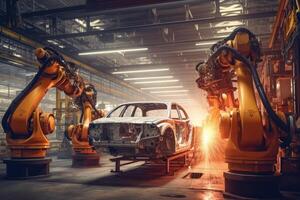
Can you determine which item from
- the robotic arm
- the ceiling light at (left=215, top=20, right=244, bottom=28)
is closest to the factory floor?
the robotic arm

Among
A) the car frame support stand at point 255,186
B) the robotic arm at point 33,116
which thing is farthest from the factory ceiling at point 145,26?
the car frame support stand at point 255,186

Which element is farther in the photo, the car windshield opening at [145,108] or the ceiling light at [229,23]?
the ceiling light at [229,23]

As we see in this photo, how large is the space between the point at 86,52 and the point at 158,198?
10566 mm

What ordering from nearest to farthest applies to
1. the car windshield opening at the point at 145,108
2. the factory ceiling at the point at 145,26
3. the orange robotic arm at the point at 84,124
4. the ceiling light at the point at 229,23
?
the car windshield opening at the point at 145,108
the orange robotic arm at the point at 84,124
the factory ceiling at the point at 145,26
the ceiling light at the point at 229,23

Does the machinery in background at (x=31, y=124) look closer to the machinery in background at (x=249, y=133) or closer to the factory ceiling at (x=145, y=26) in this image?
the factory ceiling at (x=145, y=26)

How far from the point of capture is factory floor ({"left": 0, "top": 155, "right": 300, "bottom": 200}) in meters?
4.74

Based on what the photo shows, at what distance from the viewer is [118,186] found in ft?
18.4

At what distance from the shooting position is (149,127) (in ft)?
19.2

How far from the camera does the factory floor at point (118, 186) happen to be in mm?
4742

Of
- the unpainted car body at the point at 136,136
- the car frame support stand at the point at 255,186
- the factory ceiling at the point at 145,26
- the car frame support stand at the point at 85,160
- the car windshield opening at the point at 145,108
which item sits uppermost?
the factory ceiling at the point at 145,26

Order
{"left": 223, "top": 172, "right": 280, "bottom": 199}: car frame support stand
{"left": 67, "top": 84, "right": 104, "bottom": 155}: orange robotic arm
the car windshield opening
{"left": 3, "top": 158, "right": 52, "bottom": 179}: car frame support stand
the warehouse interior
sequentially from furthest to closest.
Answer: {"left": 67, "top": 84, "right": 104, "bottom": 155}: orange robotic arm < the car windshield opening < {"left": 3, "top": 158, "right": 52, "bottom": 179}: car frame support stand < the warehouse interior < {"left": 223, "top": 172, "right": 280, "bottom": 199}: car frame support stand

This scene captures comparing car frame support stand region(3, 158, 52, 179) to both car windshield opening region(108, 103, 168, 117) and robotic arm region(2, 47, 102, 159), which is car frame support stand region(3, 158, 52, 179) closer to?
robotic arm region(2, 47, 102, 159)

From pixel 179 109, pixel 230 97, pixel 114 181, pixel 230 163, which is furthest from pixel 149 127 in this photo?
pixel 230 97

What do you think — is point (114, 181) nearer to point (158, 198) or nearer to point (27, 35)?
point (158, 198)
